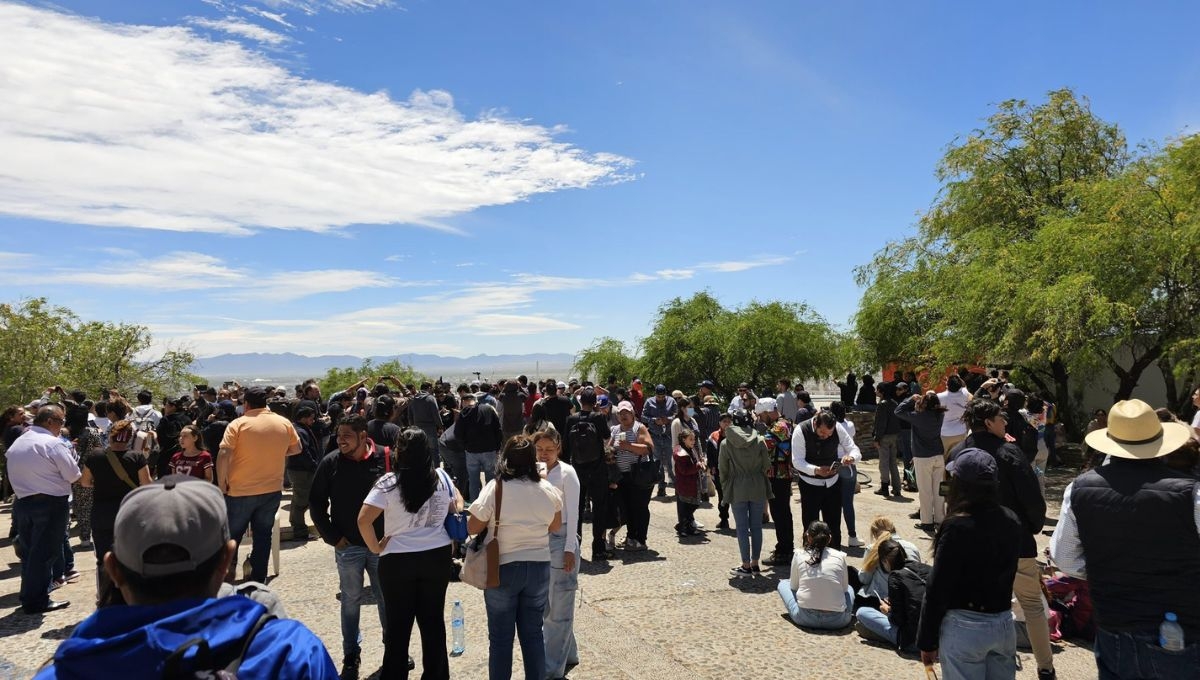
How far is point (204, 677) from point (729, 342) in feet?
81.6

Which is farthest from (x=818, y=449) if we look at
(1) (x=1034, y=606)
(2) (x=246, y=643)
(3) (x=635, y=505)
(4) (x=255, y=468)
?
(2) (x=246, y=643)

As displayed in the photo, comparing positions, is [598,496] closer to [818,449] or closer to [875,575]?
[818,449]

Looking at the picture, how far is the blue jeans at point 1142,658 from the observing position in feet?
9.57

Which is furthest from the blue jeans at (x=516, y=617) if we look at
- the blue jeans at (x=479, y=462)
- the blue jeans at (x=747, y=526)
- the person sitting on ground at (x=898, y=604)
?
the blue jeans at (x=479, y=462)

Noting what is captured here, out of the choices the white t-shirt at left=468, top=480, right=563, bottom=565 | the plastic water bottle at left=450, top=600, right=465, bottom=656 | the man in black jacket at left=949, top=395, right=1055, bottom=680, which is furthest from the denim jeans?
the man in black jacket at left=949, top=395, right=1055, bottom=680

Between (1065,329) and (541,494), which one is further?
(1065,329)

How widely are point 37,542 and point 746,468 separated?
22.2 ft

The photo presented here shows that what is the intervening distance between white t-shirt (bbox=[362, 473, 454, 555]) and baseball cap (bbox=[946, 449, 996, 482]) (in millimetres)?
2891

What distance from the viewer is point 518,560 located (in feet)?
13.6

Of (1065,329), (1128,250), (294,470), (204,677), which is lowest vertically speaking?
(294,470)

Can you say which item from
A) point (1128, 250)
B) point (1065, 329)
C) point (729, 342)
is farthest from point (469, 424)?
point (729, 342)

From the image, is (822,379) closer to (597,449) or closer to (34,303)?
(597,449)

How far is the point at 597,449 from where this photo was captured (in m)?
8.04

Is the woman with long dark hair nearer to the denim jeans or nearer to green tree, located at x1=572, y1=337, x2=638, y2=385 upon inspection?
the denim jeans
